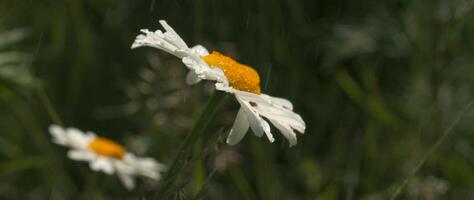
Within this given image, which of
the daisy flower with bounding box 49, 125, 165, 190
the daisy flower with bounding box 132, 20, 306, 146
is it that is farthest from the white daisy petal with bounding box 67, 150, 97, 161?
the daisy flower with bounding box 132, 20, 306, 146

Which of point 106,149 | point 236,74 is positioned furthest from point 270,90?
point 236,74

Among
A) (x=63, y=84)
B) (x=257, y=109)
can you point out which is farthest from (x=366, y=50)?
(x=257, y=109)

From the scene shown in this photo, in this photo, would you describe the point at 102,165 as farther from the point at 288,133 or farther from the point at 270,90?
the point at 288,133

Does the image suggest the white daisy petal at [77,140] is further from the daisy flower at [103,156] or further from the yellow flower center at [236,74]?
the yellow flower center at [236,74]

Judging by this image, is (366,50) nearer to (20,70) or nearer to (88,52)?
(88,52)

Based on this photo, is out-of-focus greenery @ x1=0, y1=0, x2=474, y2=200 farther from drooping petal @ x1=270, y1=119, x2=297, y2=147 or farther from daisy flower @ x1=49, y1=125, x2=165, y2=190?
drooping petal @ x1=270, y1=119, x2=297, y2=147

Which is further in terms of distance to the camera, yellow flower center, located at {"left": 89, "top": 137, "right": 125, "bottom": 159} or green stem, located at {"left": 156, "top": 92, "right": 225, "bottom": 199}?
yellow flower center, located at {"left": 89, "top": 137, "right": 125, "bottom": 159}

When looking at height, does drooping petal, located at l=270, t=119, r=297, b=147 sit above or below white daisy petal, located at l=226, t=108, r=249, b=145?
below
